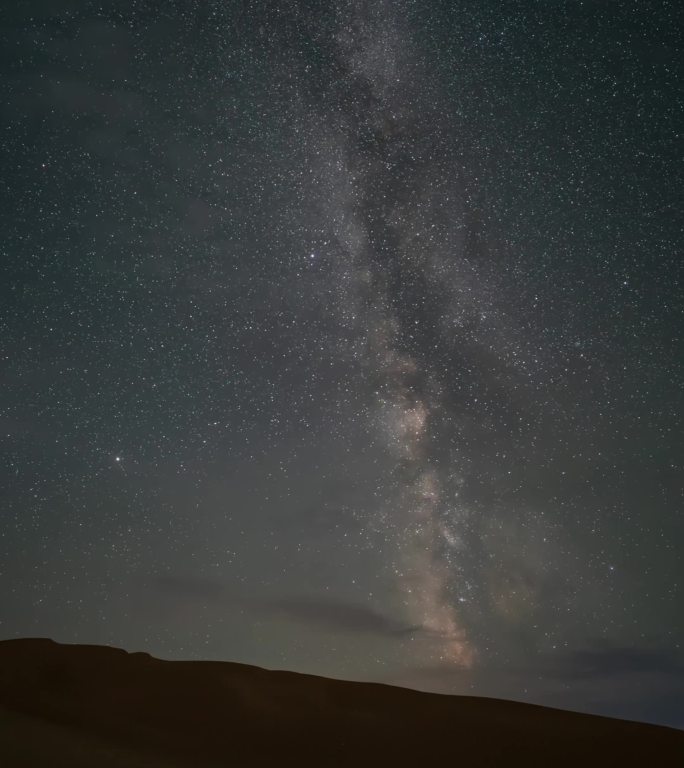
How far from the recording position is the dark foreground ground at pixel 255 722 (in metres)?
14.0

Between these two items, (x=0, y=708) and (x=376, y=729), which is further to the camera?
(x=376, y=729)

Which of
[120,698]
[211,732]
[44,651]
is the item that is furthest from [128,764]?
[44,651]

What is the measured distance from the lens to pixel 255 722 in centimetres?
1633

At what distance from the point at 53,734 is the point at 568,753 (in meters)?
11.2

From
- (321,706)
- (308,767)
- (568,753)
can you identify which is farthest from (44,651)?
(568,753)

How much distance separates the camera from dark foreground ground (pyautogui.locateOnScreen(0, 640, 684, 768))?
14.0 m

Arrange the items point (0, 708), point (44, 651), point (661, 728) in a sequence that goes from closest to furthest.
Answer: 1. point (0, 708)
2. point (661, 728)
3. point (44, 651)

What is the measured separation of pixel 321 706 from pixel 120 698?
506cm

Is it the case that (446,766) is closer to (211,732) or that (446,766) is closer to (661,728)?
(211,732)

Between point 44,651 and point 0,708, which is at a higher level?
point 44,651

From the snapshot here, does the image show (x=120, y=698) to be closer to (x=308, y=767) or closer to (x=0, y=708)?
(x=0, y=708)

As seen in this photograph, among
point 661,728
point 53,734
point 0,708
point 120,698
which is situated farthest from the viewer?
point 661,728

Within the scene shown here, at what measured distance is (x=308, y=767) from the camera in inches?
553

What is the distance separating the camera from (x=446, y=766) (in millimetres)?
14836
